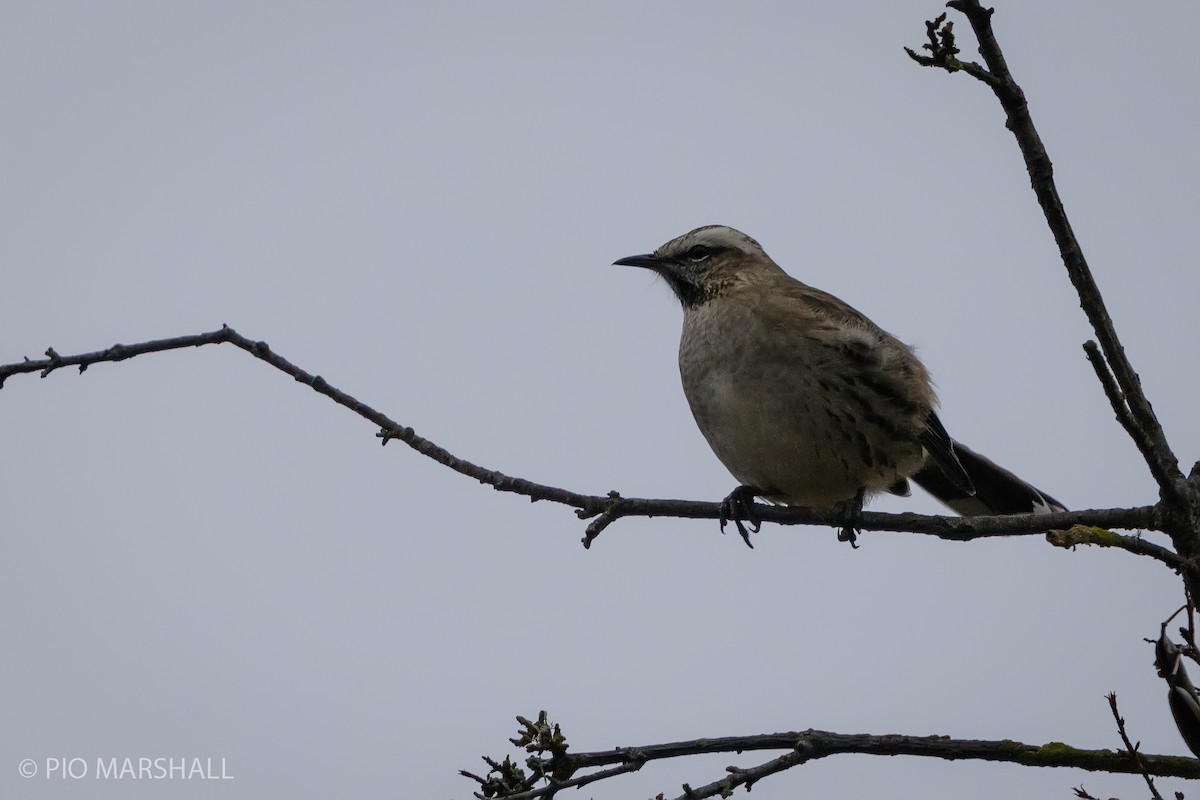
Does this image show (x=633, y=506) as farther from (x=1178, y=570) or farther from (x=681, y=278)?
(x=681, y=278)

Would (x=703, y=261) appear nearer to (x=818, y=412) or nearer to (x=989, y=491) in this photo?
(x=818, y=412)

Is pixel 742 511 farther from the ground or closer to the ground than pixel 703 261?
closer to the ground

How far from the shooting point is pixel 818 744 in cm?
372

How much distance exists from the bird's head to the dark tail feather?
177cm

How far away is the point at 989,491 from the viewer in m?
7.18

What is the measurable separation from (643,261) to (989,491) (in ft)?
9.01

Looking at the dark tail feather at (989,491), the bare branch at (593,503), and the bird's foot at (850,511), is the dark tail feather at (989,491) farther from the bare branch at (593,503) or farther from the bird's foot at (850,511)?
the bare branch at (593,503)

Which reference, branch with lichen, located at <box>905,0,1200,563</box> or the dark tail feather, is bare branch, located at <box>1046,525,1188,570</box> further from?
the dark tail feather

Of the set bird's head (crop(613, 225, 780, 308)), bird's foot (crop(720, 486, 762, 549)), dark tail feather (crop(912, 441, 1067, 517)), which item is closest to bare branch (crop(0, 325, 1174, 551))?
bird's foot (crop(720, 486, 762, 549))

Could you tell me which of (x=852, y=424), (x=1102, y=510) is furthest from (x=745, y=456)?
(x=1102, y=510)

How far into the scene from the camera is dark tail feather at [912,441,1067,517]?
6992 millimetres

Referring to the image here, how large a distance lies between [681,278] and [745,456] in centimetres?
179

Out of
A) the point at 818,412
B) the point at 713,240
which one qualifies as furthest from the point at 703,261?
the point at 818,412

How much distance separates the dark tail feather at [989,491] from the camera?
6.99 metres
